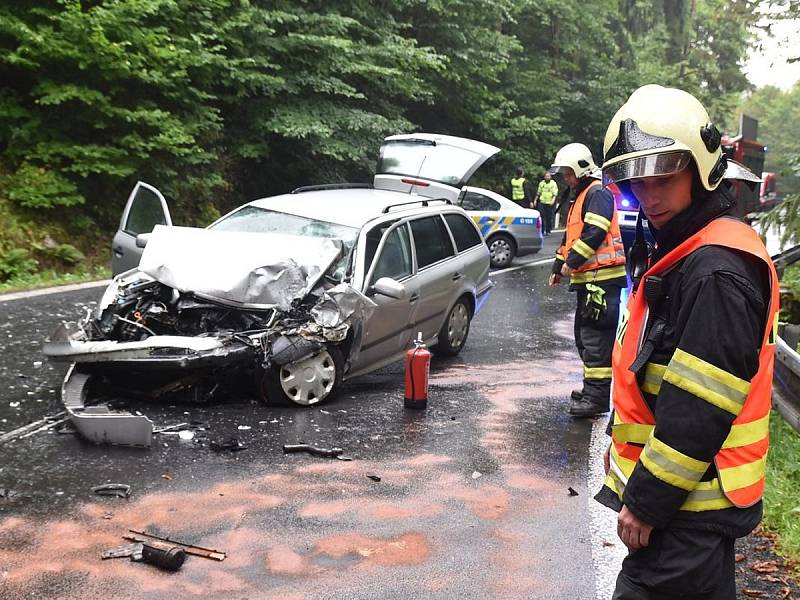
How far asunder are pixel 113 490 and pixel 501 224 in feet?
42.8

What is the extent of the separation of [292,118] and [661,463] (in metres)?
15.9

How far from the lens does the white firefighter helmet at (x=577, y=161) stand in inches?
260

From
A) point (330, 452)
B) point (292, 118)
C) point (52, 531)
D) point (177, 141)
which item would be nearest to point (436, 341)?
point (330, 452)

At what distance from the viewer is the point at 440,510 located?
4.73 metres

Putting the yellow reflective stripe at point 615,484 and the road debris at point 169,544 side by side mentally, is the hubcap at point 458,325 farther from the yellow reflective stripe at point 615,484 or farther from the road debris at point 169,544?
the yellow reflective stripe at point 615,484

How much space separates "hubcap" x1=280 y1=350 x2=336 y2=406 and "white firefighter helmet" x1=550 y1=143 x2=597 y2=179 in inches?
93.8

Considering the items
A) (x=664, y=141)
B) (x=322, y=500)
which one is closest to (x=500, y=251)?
(x=322, y=500)

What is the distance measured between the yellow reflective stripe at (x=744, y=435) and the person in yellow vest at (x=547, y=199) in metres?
21.7

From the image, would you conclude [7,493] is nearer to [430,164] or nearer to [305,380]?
[305,380]

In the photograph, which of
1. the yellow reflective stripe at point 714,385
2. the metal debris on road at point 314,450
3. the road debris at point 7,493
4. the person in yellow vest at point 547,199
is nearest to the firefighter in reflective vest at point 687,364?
the yellow reflective stripe at point 714,385

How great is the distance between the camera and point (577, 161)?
6.61 m

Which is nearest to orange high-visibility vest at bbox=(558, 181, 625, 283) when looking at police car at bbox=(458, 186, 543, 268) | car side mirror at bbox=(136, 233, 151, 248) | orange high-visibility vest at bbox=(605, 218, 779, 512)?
car side mirror at bbox=(136, 233, 151, 248)

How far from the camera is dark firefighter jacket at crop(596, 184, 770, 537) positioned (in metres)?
2.07

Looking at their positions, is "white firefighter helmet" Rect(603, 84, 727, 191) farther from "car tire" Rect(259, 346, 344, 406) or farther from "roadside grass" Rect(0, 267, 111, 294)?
"roadside grass" Rect(0, 267, 111, 294)
